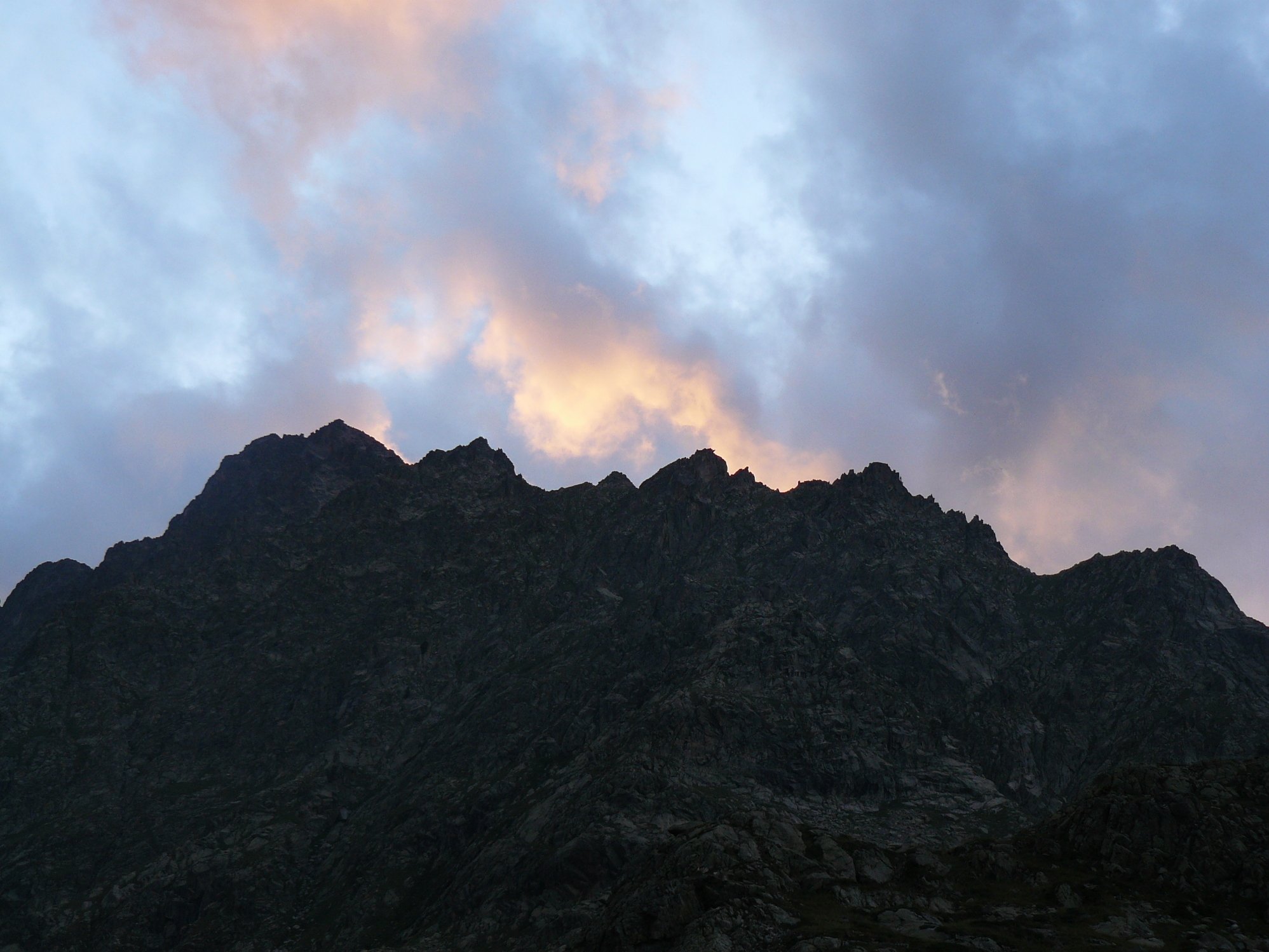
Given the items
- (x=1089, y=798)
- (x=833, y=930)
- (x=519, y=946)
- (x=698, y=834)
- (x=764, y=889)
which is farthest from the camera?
(x=519, y=946)

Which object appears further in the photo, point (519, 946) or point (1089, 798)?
point (519, 946)

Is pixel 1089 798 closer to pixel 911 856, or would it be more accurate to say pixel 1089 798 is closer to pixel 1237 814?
pixel 1237 814

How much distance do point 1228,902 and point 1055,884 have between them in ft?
67.0

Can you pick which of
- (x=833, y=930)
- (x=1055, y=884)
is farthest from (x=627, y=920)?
(x=1055, y=884)

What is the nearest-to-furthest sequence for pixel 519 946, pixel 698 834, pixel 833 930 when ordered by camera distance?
pixel 833 930
pixel 698 834
pixel 519 946

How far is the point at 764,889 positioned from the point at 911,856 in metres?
27.6

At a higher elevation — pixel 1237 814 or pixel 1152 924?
pixel 1237 814

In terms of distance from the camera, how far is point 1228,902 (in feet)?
434

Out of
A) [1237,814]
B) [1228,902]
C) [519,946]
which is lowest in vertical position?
[519,946]

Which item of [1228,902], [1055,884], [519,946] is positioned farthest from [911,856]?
[519,946]

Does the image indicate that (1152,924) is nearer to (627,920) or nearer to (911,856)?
(911,856)

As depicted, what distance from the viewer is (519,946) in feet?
654

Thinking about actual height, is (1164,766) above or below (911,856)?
above

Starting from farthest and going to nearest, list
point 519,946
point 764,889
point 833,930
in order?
1. point 519,946
2. point 764,889
3. point 833,930
